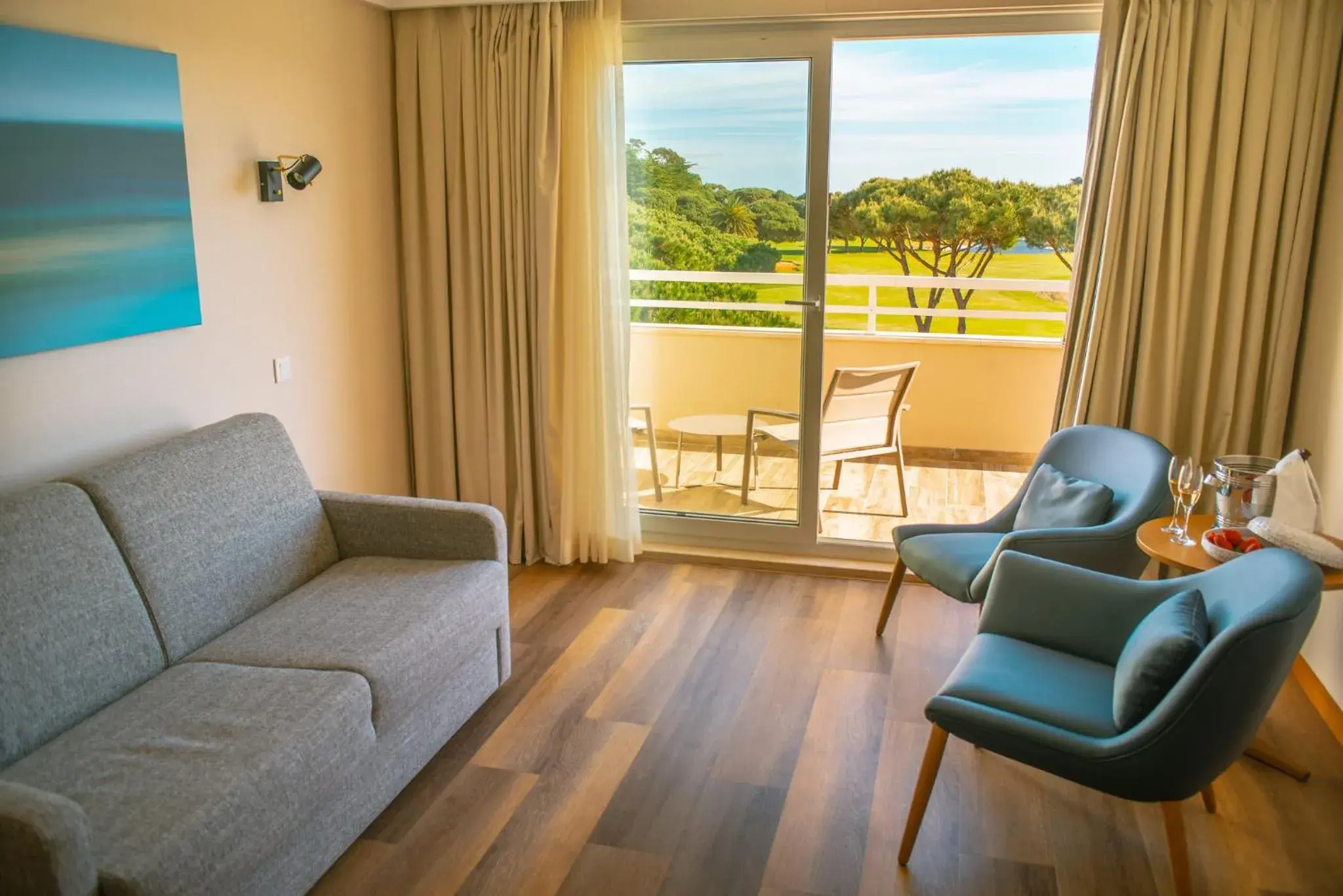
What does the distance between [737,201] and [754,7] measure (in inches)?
28.8

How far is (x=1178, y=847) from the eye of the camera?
2396mm

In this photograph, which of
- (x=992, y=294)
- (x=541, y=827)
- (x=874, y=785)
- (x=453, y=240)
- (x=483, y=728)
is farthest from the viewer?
(x=992, y=294)

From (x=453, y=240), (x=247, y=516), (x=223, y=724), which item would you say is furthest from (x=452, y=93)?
(x=223, y=724)

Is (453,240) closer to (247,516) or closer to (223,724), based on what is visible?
(247,516)

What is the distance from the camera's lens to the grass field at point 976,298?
21.5 feet

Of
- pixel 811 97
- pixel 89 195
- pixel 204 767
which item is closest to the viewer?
pixel 204 767

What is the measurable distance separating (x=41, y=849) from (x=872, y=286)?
15.8ft

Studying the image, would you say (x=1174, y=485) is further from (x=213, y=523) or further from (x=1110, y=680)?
(x=213, y=523)

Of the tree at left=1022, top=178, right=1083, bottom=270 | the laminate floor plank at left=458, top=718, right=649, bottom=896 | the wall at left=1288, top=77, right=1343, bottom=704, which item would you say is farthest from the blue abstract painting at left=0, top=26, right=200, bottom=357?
the tree at left=1022, top=178, right=1083, bottom=270

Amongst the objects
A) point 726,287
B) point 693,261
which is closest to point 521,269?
point 693,261

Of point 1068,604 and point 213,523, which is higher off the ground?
point 213,523

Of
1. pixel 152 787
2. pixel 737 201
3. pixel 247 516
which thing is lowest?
pixel 152 787

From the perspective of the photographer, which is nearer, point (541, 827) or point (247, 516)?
point (541, 827)

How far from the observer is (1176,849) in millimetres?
2398
